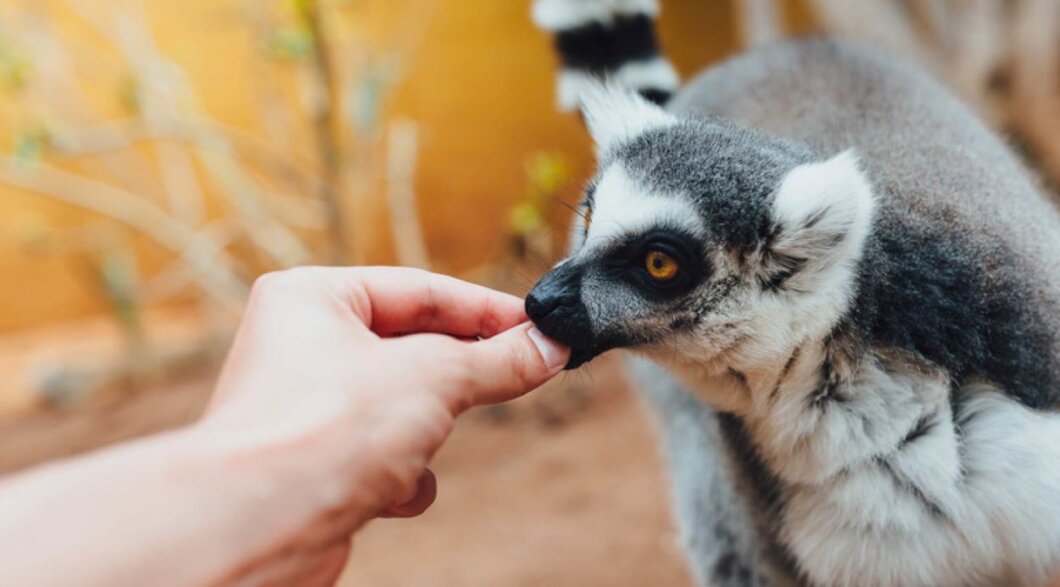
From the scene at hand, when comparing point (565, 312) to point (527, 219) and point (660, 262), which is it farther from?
point (527, 219)

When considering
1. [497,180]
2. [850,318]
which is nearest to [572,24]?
[850,318]

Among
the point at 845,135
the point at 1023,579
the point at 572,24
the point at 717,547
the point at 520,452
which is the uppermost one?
the point at 572,24

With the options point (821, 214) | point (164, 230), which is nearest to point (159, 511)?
point (821, 214)

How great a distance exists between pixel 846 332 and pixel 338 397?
98 centimetres

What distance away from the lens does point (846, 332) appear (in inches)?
67.2

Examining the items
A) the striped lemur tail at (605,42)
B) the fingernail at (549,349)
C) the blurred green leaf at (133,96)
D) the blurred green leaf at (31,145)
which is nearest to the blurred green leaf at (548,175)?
the striped lemur tail at (605,42)

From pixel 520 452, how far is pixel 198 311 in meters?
3.93

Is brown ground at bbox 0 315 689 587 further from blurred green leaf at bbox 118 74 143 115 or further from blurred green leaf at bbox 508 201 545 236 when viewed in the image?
blurred green leaf at bbox 118 74 143 115

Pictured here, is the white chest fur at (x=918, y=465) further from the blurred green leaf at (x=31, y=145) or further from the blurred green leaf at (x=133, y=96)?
the blurred green leaf at (x=133, y=96)

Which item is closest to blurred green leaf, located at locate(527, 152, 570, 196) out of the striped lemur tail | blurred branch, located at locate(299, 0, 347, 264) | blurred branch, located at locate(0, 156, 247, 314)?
blurred branch, located at locate(299, 0, 347, 264)

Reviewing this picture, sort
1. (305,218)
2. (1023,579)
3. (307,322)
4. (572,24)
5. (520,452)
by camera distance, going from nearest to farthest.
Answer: (307,322)
(1023,579)
(572,24)
(520,452)
(305,218)

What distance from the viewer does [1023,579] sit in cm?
186

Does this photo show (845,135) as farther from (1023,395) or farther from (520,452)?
(520,452)

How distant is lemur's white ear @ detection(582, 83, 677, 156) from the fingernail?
56 cm
